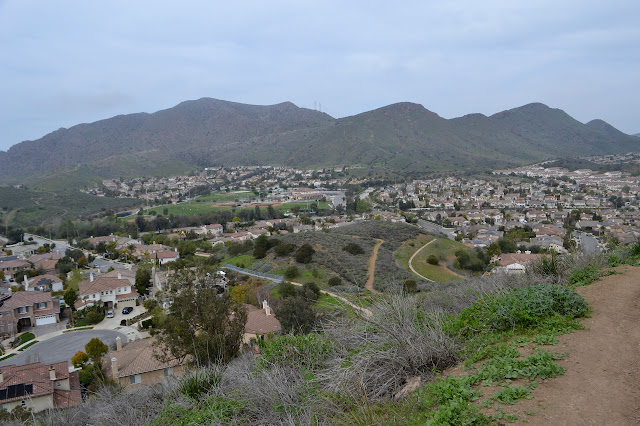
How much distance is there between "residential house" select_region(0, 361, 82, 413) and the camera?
10.3 metres

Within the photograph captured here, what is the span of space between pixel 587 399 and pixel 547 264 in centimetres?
398

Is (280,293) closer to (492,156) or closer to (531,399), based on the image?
(531,399)

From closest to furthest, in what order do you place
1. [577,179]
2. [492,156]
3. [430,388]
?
[430,388] → [577,179] → [492,156]

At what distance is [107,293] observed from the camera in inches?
947

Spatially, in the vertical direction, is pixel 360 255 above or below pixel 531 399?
below

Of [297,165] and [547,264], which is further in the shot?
[297,165]

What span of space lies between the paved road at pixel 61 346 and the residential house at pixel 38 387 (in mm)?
5031

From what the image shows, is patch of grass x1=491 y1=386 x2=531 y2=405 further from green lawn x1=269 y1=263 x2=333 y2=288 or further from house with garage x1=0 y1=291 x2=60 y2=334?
house with garage x1=0 y1=291 x2=60 y2=334

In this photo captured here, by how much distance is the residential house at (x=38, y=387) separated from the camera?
10289 millimetres

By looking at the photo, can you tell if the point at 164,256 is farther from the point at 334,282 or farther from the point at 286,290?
the point at 286,290

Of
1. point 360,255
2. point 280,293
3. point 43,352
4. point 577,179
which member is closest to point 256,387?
point 280,293

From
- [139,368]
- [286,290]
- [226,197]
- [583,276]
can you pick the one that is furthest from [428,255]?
[226,197]

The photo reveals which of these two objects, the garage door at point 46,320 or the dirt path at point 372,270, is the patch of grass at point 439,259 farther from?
the garage door at point 46,320

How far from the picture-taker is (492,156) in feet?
394
